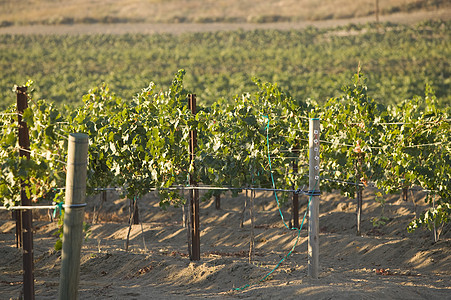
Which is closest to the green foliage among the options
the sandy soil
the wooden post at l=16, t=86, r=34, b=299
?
the sandy soil

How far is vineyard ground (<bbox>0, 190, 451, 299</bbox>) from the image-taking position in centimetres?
873

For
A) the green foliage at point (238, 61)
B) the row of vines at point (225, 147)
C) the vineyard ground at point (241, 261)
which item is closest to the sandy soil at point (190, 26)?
the green foliage at point (238, 61)

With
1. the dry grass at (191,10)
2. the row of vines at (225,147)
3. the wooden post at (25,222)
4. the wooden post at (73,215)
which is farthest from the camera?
the dry grass at (191,10)

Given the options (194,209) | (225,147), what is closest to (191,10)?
(225,147)

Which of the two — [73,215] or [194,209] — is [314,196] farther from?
[73,215]

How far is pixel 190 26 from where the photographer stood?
87.1 metres

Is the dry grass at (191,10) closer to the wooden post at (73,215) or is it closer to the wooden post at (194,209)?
the wooden post at (194,209)

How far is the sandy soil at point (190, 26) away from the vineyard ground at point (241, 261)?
69.6 metres

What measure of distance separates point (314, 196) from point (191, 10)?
89318 millimetres

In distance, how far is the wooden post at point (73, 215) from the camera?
5.21m

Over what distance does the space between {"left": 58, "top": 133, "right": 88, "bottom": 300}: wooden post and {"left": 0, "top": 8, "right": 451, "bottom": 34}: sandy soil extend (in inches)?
3177

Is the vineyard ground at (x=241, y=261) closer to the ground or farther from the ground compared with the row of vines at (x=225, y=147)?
closer to the ground

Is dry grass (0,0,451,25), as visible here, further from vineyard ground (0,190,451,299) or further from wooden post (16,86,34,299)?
wooden post (16,86,34,299)

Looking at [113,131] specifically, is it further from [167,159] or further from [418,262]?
[418,262]
